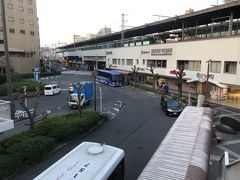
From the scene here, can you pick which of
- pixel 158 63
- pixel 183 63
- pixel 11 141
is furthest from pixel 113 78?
pixel 11 141

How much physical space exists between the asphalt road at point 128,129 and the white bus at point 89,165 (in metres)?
3.57

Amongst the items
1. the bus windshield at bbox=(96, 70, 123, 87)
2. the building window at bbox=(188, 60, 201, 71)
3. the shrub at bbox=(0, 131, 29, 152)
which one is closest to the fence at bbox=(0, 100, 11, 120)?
the shrub at bbox=(0, 131, 29, 152)

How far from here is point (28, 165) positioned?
12.2 metres

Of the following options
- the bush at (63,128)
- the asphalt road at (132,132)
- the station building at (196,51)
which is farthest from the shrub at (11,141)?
the station building at (196,51)

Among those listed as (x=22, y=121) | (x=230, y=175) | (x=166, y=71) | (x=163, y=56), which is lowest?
(x=22, y=121)

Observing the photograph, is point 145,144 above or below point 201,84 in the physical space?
below

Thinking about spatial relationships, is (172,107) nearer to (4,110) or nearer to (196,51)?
(196,51)

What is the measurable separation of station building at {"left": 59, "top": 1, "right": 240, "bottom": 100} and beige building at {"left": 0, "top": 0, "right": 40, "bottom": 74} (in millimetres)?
23162

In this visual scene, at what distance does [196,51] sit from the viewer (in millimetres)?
31688

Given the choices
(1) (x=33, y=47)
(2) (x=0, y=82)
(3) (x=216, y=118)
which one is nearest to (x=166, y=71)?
(3) (x=216, y=118)

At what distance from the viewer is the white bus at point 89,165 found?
6.98 metres

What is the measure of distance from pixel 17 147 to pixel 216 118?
18.5 m

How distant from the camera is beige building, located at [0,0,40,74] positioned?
51.9m

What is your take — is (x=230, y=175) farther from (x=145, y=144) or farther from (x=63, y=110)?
(x=63, y=110)
